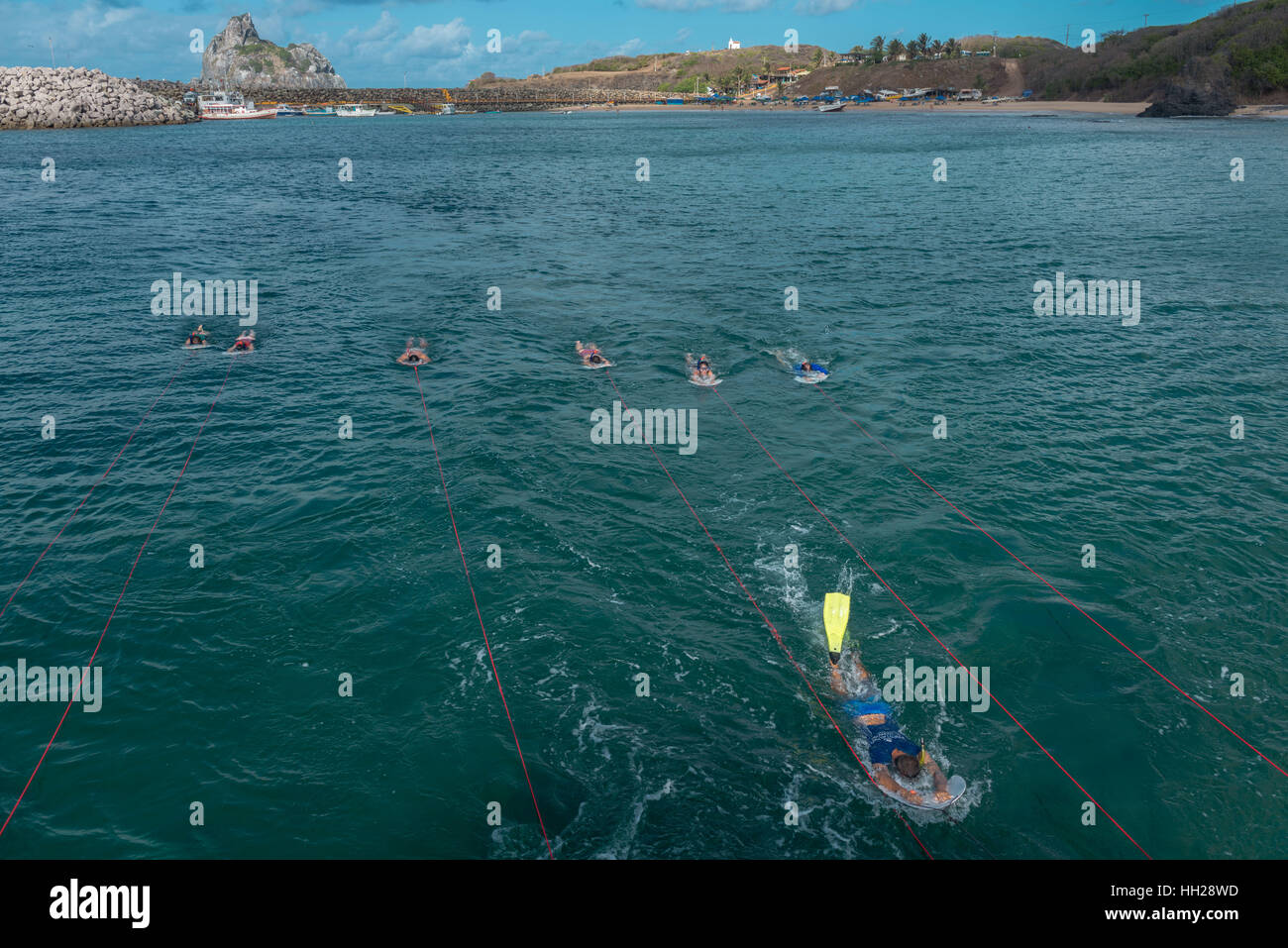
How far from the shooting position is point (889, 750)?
57.4ft

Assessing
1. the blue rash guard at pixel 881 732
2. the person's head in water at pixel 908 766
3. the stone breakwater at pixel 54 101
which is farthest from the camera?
the stone breakwater at pixel 54 101

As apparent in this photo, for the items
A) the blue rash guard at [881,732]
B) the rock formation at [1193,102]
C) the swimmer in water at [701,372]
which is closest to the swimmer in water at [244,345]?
the swimmer in water at [701,372]

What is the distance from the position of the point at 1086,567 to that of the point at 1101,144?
133478mm

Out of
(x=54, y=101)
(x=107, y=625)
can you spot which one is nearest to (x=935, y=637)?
(x=107, y=625)

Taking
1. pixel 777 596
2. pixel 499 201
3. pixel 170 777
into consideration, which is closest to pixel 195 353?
pixel 170 777

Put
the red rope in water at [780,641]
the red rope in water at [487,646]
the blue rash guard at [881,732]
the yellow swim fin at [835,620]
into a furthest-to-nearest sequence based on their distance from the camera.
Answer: the yellow swim fin at [835,620], the blue rash guard at [881,732], the red rope in water at [780,641], the red rope in water at [487,646]

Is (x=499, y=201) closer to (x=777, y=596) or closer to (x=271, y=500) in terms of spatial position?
(x=271, y=500)

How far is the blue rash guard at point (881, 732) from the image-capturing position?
17.5 metres

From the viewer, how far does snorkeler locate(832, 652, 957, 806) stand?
1695 cm

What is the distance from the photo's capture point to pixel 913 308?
49531 millimetres

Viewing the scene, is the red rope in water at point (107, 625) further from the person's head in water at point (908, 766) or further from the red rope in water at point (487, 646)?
the person's head in water at point (908, 766)

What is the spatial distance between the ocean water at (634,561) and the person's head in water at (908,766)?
0.85 m

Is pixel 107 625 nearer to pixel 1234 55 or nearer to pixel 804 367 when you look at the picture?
pixel 804 367

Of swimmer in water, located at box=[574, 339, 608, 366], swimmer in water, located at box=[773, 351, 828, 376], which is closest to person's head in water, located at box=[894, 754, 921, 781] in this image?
swimmer in water, located at box=[773, 351, 828, 376]
